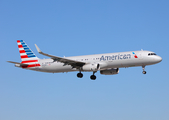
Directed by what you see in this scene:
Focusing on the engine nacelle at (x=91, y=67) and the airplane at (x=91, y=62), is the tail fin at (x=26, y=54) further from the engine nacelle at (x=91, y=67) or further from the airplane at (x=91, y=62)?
the engine nacelle at (x=91, y=67)

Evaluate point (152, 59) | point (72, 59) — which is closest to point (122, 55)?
point (152, 59)

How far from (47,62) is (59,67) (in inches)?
121

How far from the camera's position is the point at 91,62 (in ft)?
190

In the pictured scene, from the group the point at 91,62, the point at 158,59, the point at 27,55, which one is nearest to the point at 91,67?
the point at 91,62

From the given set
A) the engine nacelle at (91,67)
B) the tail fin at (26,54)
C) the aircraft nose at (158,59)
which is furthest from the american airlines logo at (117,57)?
the tail fin at (26,54)

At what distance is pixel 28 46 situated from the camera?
221 ft

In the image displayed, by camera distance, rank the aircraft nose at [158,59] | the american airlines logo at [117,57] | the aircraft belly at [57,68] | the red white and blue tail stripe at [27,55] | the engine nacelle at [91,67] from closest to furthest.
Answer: the aircraft nose at [158,59], the american airlines logo at [117,57], the engine nacelle at [91,67], the aircraft belly at [57,68], the red white and blue tail stripe at [27,55]

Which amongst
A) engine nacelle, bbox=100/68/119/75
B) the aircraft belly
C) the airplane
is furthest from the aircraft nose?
the aircraft belly

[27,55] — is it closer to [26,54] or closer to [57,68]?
[26,54]

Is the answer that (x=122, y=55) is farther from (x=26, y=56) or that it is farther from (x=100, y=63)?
(x=26, y=56)

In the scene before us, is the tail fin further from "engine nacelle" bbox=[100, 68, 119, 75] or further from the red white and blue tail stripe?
"engine nacelle" bbox=[100, 68, 119, 75]

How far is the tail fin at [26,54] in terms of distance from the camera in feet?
210

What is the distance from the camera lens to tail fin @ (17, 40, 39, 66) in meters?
64.1

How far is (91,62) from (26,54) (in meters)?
16.1
